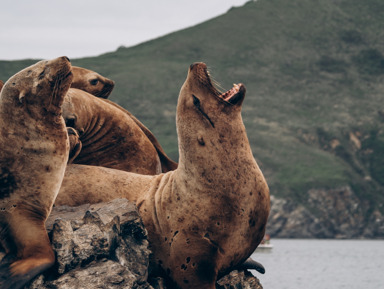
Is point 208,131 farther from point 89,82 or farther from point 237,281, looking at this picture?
point 89,82

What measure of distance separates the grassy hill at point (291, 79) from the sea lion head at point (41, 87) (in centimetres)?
8841

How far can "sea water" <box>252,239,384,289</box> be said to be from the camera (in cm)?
4057

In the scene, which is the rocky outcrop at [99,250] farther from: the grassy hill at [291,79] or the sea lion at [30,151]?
the grassy hill at [291,79]

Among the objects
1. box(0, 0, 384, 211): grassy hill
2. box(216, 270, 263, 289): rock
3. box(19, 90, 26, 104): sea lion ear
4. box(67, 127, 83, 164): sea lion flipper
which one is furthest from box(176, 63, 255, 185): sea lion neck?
box(0, 0, 384, 211): grassy hill

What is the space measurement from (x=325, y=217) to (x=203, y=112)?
87.2 metres

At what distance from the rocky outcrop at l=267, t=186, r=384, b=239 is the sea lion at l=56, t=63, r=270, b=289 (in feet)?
271

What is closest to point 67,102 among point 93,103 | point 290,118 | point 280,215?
point 93,103

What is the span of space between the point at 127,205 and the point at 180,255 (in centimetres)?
85

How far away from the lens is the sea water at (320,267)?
40.6 meters

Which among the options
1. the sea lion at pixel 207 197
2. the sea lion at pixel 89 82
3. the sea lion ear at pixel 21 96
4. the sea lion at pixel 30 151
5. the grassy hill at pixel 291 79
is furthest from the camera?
the grassy hill at pixel 291 79

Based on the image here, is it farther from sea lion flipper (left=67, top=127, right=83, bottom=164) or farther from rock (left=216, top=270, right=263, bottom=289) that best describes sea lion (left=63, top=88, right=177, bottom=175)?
rock (left=216, top=270, right=263, bottom=289)

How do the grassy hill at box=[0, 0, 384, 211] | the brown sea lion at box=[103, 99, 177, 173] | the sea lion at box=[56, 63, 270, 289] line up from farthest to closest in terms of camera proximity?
the grassy hill at box=[0, 0, 384, 211] < the brown sea lion at box=[103, 99, 177, 173] < the sea lion at box=[56, 63, 270, 289]

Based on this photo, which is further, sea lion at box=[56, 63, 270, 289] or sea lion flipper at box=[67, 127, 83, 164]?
sea lion flipper at box=[67, 127, 83, 164]

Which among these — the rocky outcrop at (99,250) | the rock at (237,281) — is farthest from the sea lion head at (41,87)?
the rock at (237,281)
